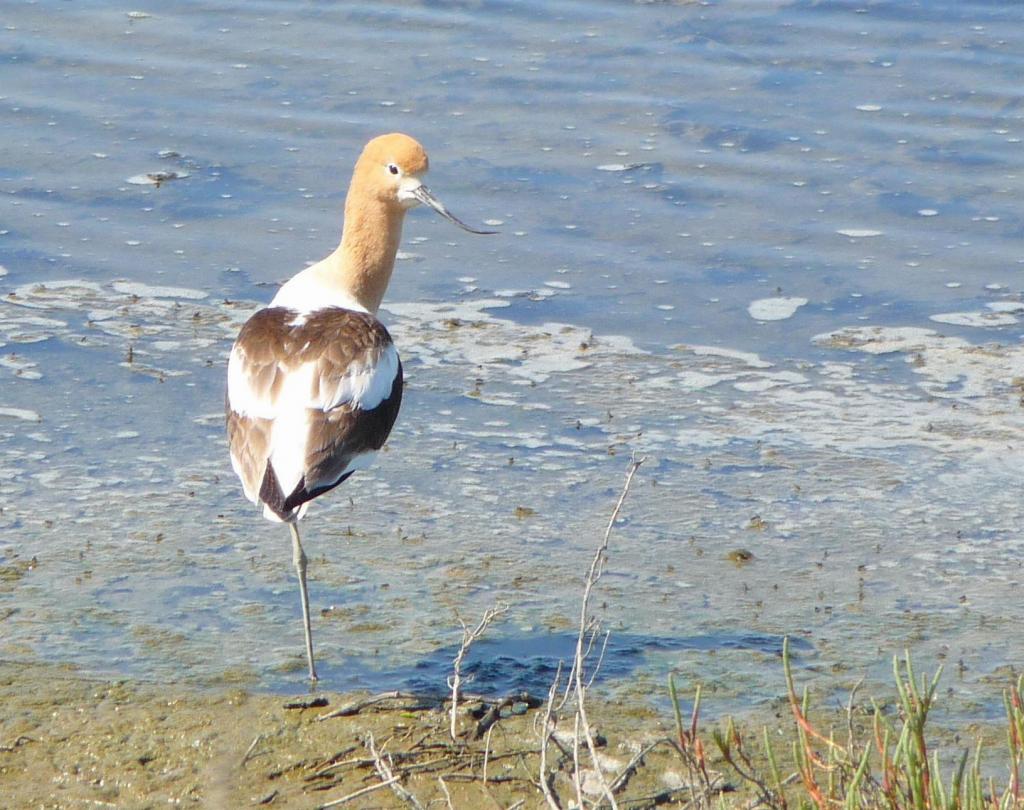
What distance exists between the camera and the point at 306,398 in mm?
4762

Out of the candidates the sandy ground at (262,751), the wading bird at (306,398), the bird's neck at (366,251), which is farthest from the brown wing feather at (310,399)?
the sandy ground at (262,751)

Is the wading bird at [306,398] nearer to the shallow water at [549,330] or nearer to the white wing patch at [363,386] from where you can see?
the white wing patch at [363,386]

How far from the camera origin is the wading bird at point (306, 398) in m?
4.56

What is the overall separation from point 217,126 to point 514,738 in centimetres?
594

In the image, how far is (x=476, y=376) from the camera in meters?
6.76

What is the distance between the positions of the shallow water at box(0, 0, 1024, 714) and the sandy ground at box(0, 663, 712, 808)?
23 cm

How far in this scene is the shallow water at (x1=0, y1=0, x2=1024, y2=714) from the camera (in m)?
4.93

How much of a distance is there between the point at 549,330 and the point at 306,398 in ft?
8.61

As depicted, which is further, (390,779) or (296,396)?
(296,396)

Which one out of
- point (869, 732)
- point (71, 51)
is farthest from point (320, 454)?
point (71, 51)

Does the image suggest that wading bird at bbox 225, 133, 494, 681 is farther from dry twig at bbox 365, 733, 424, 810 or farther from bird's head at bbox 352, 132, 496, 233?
dry twig at bbox 365, 733, 424, 810

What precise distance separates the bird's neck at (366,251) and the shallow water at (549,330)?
0.66 meters

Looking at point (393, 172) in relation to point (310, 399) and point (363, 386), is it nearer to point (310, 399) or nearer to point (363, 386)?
point (363, 386)

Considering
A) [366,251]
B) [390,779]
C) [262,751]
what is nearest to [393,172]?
[366,251]
